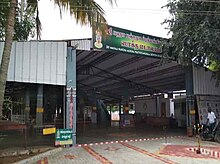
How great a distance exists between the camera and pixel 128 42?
13.9 m

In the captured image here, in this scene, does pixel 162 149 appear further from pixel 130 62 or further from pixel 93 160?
pixel 130 62

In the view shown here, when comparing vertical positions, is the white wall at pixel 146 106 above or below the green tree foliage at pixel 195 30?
below

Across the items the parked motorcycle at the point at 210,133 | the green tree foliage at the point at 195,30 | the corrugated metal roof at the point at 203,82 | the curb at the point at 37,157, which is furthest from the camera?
the corrugated metal roof at the point at 203,82

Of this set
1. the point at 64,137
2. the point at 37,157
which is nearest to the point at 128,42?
the point at 64,137

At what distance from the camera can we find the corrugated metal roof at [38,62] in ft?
35.3

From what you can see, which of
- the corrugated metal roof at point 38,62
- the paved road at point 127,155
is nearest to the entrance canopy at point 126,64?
the corrugated metal roof at point 38,62

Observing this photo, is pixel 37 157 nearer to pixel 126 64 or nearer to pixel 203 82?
pixel 126 64

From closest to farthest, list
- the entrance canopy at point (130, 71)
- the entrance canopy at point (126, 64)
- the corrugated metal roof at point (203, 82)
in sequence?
1. the entrance canopy at point (126, 64)
2. the corrugated metal roof at point (203, 82)
3. the entrance canopy at point (130, 71)

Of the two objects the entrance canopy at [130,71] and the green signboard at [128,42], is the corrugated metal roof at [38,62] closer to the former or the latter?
the green signboard at [128,42]

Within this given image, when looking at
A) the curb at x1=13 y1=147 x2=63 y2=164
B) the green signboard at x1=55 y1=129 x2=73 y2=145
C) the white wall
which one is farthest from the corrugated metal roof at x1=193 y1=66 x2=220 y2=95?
the white wall

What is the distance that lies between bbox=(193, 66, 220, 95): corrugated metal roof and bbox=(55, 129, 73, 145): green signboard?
876 cm

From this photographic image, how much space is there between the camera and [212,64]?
556 inches

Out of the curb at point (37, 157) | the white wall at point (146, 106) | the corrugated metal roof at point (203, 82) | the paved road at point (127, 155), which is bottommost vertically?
the paved road at point (127, 155)

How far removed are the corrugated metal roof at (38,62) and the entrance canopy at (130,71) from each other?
3.74 m
